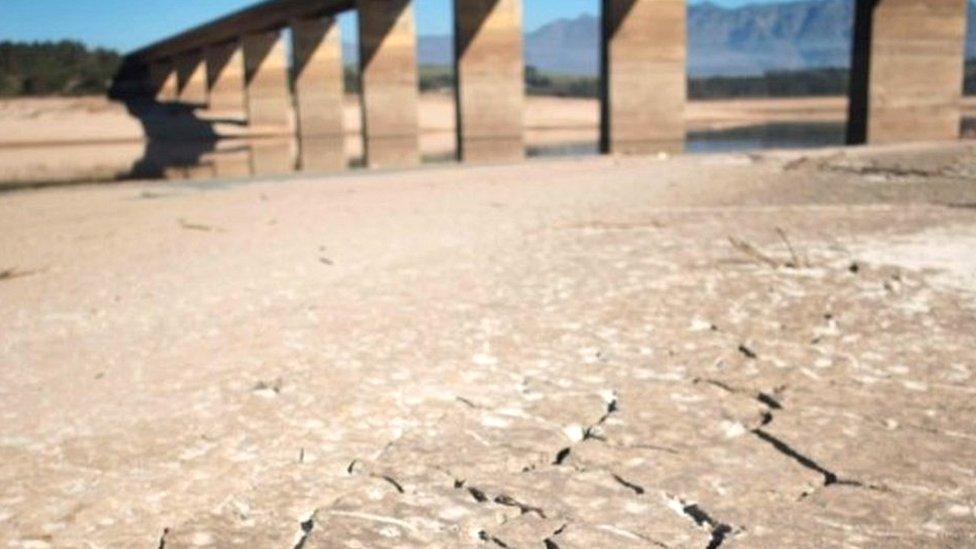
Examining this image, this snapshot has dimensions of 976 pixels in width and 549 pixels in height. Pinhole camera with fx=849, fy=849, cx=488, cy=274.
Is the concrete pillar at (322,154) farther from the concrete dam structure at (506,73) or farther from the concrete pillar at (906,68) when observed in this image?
the concrete pillar at (906,68)

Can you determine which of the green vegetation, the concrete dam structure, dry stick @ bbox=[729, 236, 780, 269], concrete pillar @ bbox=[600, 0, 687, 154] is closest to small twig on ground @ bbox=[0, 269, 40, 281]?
dry stick @ bbox=[729, 236, 780, 269]

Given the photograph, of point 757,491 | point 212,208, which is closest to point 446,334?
point 757,491

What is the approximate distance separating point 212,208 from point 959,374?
25.1 feet

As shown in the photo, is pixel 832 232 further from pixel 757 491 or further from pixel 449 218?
pixel 757 491

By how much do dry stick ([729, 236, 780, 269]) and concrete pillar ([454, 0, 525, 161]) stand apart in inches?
699

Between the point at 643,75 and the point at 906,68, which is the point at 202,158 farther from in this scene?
the point at 906,68

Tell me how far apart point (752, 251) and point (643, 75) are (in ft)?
50.2

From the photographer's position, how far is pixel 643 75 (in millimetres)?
19812

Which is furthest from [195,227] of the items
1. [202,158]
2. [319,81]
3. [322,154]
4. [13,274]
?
[319,81]

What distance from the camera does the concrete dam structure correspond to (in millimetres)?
16953

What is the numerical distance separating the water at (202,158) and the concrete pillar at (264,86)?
17.6ft

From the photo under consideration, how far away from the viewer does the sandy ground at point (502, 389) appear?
1994 millimetres

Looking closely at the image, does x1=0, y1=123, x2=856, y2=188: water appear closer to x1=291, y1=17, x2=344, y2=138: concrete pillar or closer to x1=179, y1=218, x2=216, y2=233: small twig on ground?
x1=291, y1=17, x2=344, y2=138: concrete pillar

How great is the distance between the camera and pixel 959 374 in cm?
288
